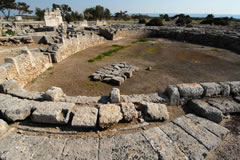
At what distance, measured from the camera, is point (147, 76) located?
9.05 meters

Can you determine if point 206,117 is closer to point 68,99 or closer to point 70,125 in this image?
point 70,125

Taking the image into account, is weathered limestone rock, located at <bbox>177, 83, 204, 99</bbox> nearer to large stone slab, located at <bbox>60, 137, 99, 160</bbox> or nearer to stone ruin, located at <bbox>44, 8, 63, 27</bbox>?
large stone slab, located at <bbox>60, 137, 99, 160</bbox>

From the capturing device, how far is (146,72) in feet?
31.9

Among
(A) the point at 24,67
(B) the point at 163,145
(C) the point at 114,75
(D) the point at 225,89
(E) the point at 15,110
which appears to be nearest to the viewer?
(B) the point at 163,145

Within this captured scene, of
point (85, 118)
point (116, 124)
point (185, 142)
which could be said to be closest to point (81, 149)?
point (85, 118)

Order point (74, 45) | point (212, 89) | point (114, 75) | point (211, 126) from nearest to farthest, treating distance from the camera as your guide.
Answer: point (211, 126) → point (212, 89) → point (114, 75) → point (74, 45)

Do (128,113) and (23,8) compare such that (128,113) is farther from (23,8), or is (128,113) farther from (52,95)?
(23,8)

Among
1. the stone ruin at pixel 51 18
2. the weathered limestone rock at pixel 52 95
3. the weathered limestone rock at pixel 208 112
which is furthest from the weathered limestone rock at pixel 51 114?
the stone ruin at pixel 51 18

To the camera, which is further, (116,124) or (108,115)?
(116,124)

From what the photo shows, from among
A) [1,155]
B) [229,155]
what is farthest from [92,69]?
[229,155]

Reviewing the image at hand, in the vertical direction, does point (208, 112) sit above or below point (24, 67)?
below

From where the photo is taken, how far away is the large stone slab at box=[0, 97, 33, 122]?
400 centimetres

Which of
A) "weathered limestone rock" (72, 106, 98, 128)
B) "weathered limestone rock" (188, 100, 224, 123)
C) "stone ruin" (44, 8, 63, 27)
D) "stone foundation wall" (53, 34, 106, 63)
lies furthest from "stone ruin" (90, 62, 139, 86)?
"stone ruin" (44, 8, 63, 27)

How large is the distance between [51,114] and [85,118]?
0.99 metres
